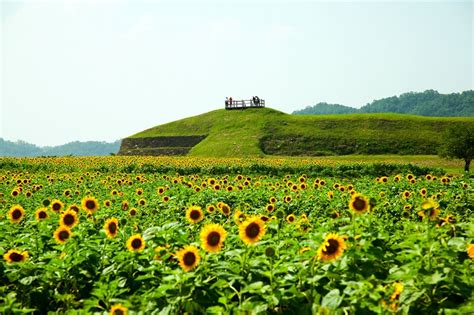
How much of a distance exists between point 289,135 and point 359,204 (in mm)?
66912

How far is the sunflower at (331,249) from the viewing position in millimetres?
3811

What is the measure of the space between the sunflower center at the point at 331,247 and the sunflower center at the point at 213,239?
3.56 feet

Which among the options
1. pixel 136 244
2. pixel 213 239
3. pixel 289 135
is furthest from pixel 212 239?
pixel 289 135

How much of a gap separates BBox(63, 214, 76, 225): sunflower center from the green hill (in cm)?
5625

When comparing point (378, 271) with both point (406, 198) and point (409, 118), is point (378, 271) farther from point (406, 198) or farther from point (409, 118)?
point (409, 118)

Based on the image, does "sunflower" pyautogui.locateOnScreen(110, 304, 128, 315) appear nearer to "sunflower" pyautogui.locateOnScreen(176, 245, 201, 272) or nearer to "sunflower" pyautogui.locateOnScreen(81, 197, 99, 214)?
"sunflower" pyautogui.locateOnScreen(176, 245, 201, 272)

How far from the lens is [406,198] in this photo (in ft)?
35.4

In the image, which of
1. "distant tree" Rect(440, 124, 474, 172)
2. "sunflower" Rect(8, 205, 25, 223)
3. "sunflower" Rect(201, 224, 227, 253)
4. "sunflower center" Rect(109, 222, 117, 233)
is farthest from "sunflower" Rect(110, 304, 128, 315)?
"distant tree" Rect(440, 124, 474, 172)

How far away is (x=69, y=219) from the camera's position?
19.7 ft

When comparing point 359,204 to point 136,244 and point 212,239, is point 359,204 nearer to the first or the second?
point 212,239

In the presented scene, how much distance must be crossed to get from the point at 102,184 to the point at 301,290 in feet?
46.2

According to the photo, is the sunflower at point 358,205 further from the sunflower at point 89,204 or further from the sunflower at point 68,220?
the sunflower at point 89,204

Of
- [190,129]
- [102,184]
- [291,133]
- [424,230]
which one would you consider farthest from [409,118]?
[424,230]

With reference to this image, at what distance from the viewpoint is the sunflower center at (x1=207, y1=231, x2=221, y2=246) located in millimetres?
4266
